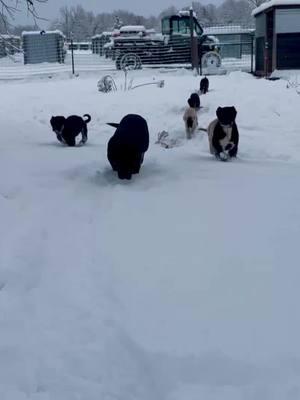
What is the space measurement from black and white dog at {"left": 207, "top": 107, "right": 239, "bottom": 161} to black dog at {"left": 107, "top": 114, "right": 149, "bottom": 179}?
1147 millimetres

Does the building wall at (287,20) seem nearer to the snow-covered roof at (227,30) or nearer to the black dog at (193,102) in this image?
the black dog at (193,102)

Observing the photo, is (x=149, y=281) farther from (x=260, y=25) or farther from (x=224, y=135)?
(x=260, y=25)

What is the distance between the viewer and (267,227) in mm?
4285

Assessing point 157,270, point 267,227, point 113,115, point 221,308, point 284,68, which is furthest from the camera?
point 284,68

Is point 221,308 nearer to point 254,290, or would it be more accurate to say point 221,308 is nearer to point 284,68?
point 254,290

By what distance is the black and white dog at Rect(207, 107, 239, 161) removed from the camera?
7402mm

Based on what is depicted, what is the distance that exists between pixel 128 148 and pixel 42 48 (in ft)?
87.9

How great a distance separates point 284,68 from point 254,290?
20.1 metres

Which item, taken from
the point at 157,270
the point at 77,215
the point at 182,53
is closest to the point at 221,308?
the point at 157,270

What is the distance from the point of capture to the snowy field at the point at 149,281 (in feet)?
8.32

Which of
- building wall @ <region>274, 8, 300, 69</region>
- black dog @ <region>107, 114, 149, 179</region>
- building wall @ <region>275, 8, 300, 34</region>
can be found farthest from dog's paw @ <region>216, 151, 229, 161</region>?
building wall @ <region>275, 8, 300, 34</region>

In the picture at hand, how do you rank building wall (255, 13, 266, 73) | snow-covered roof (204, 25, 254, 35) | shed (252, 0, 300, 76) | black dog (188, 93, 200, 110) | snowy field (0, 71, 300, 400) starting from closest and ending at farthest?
snowy field (0, 71, 300, 400)
black dog (188, 93, 200, 110)
shed (252, 0, 300, 76)
building wall (255, 13, 266, 73)
snow-covered roof (204, 25, 254, 35)

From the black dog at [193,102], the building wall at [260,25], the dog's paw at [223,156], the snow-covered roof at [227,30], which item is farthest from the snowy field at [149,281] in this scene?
the snow-covered roof at [227,30]

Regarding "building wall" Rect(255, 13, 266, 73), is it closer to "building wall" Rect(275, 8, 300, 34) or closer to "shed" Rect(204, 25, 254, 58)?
"building wall" Rect(275, 8, 300, 34)
